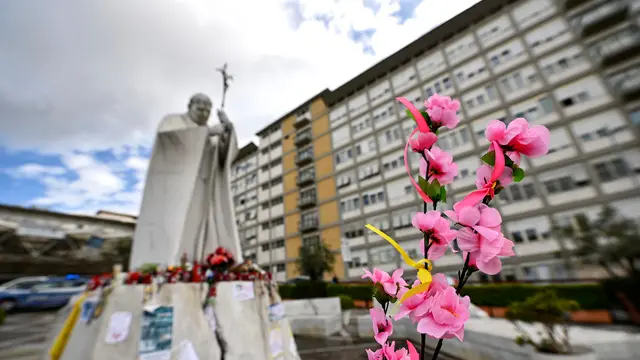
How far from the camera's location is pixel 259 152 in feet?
101

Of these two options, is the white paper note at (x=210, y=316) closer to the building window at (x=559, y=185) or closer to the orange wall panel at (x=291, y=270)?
the building window at (x=559, y=185)

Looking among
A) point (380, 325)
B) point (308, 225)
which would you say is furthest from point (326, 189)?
point (380, 325)

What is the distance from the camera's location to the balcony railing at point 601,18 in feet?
38.4

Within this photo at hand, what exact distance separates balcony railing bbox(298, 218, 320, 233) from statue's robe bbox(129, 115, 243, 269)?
1817 cm

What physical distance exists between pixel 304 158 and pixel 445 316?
24.4m

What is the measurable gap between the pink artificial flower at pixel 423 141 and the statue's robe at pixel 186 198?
11.8 ft

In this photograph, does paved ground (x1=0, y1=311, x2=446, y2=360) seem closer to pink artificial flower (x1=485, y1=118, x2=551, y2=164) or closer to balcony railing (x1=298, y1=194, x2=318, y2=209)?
pink artificial flower (x1=485, y1=118, x2=551, y2=164)

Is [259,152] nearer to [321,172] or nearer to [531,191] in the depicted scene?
[321,172]

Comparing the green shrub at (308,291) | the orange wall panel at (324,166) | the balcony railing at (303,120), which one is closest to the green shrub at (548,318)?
the green shrub at (308,291)

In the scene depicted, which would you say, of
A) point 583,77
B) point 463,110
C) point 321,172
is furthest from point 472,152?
point 321,172

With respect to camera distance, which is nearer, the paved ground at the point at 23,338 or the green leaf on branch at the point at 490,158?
the green leaf on branch at the point at 490,158

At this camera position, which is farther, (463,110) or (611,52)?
(463,110)

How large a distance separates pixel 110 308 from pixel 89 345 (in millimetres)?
337

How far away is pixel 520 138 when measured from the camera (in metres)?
0.47
